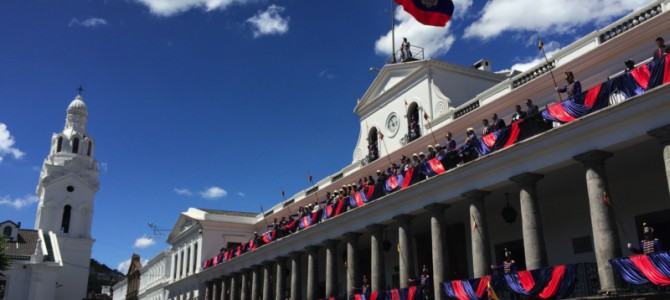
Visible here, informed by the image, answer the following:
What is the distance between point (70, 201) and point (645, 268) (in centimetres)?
7368

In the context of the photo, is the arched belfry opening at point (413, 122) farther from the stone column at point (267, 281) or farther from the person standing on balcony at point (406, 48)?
the stone column at point (267, 281)

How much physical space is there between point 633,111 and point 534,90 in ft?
23.0

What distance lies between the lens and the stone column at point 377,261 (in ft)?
79.9

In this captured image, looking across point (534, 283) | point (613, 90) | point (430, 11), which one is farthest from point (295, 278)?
point (613, 90)

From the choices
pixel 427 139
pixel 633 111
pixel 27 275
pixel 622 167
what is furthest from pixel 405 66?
pixel 27 275

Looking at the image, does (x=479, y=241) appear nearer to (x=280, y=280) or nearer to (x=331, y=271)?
(x=331, y=271)

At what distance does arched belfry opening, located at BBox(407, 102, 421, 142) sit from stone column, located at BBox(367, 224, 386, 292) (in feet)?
19.2

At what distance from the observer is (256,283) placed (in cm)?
3625

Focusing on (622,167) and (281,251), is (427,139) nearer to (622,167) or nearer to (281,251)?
(622,167)

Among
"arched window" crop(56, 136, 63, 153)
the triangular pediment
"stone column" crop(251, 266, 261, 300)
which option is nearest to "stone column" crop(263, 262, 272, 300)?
"stone column" crop(251, 266, 261, 300)

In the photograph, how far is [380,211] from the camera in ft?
81.5

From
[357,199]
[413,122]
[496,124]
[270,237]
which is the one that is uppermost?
[413,122]

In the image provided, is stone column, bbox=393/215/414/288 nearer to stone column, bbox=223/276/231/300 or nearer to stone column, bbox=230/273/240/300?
stone column, bbox=230/273/240/300

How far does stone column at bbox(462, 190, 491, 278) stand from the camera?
61.5 feet
